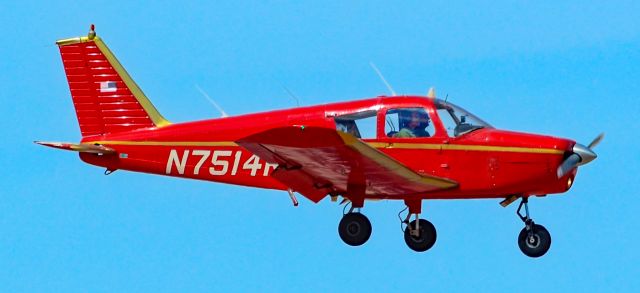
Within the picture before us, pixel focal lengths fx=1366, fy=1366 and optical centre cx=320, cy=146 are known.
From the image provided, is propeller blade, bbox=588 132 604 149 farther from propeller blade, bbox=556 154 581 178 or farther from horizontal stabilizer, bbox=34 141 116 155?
horizontal stabilizer, bbox=34 141 116 155

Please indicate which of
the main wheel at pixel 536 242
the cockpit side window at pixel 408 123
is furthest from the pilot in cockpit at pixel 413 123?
the main wheel at pixel 536 242

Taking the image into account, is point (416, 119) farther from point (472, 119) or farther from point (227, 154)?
point (227, 154)

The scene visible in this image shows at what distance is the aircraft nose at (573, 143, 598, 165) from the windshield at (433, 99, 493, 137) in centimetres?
149

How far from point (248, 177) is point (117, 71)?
328 cm

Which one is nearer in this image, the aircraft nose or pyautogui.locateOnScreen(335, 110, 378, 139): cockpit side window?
the aircraft nose

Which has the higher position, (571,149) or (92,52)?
(92,52)

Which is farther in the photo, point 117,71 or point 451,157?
point 117,71

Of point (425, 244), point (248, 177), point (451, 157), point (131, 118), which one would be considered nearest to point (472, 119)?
point (451, 157)

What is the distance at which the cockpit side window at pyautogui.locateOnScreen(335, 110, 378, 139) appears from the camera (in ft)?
66.2

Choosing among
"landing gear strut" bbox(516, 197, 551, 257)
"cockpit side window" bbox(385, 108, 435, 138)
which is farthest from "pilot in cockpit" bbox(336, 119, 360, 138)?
"landing gear strut" bbox(516, 197, 551, 257)

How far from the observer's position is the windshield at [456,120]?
20062 millimetres

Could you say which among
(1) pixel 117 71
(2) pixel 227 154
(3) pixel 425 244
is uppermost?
(1) pixel 117 71

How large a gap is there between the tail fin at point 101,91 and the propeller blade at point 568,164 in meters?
6.74

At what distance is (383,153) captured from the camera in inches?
750
